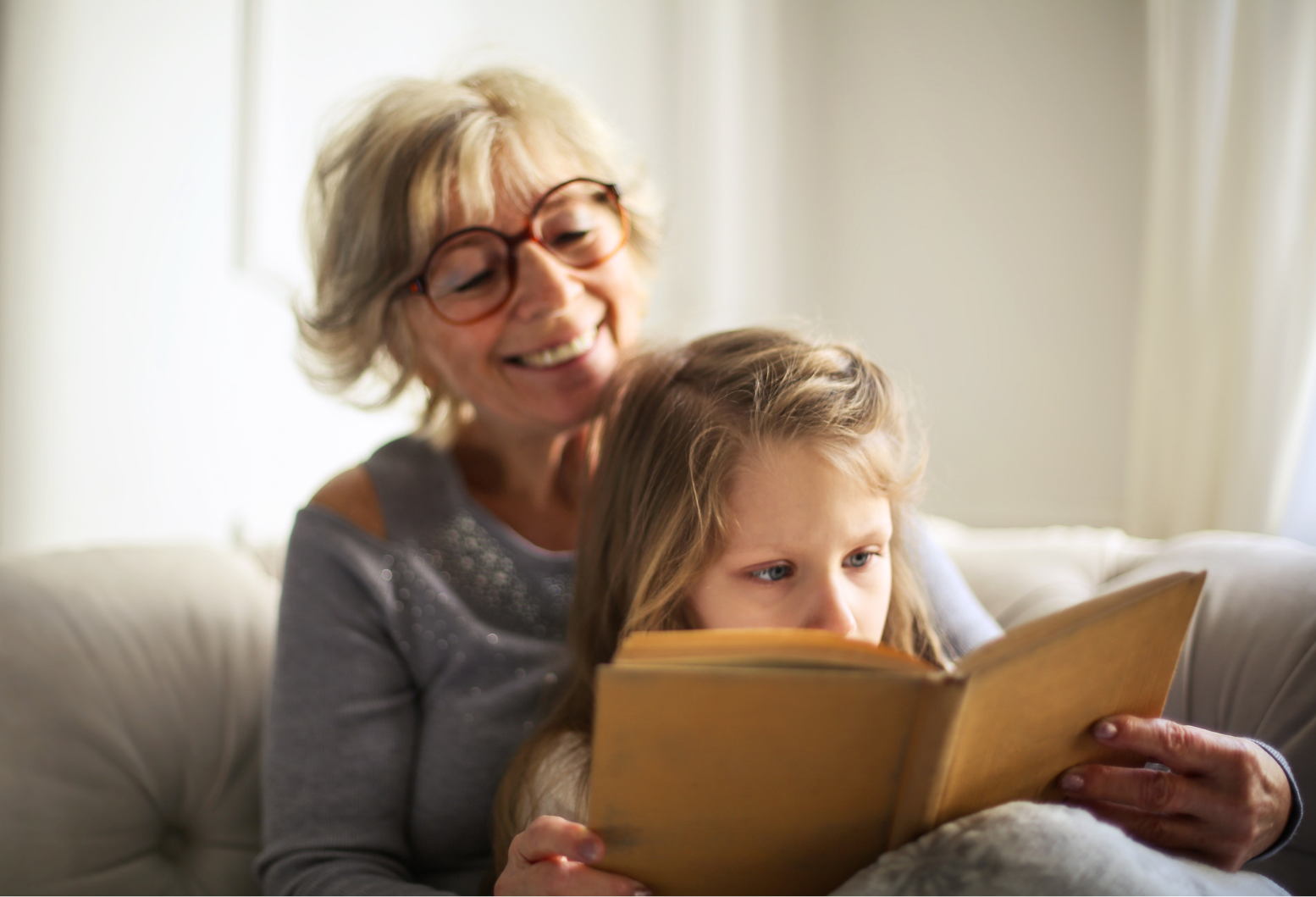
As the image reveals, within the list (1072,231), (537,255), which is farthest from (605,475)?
(1072,231)

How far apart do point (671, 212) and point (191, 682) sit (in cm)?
137

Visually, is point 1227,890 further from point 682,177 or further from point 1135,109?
point 682,177

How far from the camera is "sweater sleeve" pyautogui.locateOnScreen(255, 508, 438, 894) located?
1.00 meters

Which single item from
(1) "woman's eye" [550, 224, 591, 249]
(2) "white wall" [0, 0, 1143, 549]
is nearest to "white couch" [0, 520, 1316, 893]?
(2) "white wall" [0, 0, 1143, 549]

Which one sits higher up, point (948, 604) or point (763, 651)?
point (763, 651)

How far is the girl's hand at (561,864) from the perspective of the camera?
2.11 ft

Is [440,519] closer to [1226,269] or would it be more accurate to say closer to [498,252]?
[498,252]

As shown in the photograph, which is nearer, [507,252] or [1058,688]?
[1058,688]

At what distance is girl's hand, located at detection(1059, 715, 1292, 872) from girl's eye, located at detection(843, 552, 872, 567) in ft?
0.88

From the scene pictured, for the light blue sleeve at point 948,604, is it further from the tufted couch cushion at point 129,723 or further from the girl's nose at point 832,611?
the tufted couch cushion at point 129,723

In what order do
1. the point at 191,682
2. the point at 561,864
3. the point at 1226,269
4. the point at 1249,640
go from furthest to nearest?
the point at 1226,269 → the point at 191,682 → the point at 1249,640 → the point at 561,864

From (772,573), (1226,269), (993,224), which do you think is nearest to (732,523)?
(772,573)

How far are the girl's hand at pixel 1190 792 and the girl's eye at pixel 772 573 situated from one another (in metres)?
0.29

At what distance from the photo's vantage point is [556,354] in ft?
3.69
